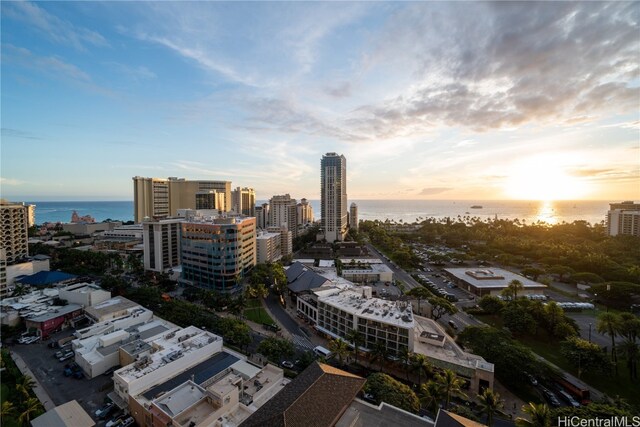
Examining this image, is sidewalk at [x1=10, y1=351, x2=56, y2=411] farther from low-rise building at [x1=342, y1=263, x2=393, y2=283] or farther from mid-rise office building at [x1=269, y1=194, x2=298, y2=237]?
mid-rise office building at [x1=269, y1=194, x2=298, y2=237]

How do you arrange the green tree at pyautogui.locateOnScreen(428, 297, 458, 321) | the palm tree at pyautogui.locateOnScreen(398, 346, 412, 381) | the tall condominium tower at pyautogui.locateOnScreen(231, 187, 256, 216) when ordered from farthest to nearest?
the tall condominium tower at pyautogui.locateOnScreen(231, 187, 256, 216), the green tree at pyautogui.locateOnScreen(428, 297, 458, 321), the palm tree at pyautogui.locateOnScreen(398, 346, 412, 381)

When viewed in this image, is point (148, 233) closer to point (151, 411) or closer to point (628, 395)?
point (151, 411)

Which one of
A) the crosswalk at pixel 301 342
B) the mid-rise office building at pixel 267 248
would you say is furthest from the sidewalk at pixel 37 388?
the mid-rise office building at pixel 267 248

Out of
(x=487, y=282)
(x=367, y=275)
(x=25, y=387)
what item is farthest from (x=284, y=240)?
(x=25, y=387)

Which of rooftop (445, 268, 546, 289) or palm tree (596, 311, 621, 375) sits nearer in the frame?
palm tree (596, 311, 621, 375)

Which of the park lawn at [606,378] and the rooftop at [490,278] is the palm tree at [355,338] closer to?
the park lawn at [606,378]

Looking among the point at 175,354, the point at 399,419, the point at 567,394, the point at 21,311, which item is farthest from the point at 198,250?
the point at 567,394

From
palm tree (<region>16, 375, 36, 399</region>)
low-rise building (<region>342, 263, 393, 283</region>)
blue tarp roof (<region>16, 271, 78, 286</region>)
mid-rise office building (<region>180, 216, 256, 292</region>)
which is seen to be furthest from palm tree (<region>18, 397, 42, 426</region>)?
low-rise building (<region>342, 263, 393, 283</region>)
